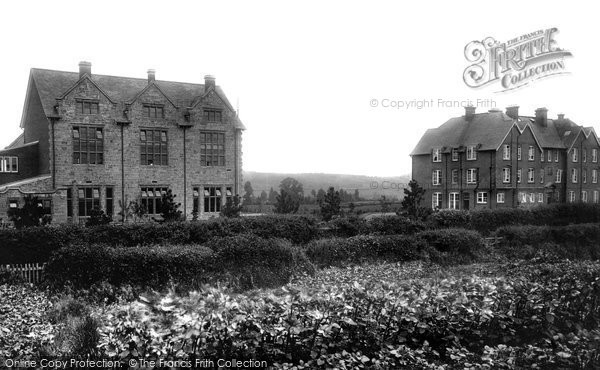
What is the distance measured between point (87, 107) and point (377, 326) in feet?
105

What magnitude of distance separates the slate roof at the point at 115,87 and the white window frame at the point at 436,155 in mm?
24337

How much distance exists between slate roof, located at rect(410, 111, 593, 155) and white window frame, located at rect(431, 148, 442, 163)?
58cm

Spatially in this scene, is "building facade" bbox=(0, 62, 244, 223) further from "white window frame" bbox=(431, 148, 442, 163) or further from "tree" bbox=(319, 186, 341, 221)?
"white window frame" bbox=(431, 148, 442, 163)

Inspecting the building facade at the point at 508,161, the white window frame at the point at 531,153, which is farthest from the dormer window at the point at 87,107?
the white window frame at the point at 531,153

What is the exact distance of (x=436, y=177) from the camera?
52875mm

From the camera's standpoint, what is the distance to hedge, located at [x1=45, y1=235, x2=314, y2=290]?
1513 cm

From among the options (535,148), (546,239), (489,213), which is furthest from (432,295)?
(535,148)

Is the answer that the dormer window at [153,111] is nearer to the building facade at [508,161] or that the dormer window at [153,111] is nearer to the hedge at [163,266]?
the hedge at [163,266]

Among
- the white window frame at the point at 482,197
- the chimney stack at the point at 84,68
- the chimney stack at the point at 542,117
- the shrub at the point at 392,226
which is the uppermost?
the chimney stack at the point at 84,68

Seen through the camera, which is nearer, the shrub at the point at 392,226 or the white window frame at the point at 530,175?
the shrub at the point at 392,226

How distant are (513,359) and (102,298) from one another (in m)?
12.1

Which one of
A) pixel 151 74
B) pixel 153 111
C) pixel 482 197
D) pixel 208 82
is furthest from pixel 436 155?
pixel 151 74

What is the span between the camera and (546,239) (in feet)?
87.6

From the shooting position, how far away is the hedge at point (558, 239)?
84.1ft
